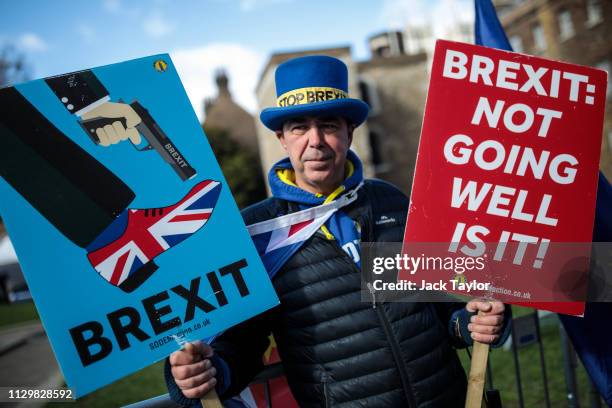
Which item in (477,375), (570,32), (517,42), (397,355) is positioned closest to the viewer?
(477,375)

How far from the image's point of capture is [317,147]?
1.71m

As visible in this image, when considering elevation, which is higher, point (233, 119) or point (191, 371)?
point (233, 119)

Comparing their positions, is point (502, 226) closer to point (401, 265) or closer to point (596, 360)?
point (401, 265)

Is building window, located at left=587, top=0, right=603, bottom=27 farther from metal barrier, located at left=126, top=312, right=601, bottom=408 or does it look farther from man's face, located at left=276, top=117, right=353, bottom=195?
man's face, located at left=276, top=117, right=353, bottom=195

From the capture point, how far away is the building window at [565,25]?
58.6 ft

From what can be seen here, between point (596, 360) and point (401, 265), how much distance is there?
1244 millimetres

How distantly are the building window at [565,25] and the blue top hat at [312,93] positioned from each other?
67.0 ft

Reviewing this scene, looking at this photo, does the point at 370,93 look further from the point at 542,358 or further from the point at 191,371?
the point at 191,371

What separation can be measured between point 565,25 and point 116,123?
2175 cm

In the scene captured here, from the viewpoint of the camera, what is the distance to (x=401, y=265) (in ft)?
5.09

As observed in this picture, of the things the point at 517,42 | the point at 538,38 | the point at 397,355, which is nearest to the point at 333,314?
the point at 397,355

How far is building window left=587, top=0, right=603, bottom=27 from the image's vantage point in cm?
1653

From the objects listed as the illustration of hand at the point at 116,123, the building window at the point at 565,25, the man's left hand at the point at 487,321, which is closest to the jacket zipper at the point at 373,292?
the man's left hand at the point at 487,321

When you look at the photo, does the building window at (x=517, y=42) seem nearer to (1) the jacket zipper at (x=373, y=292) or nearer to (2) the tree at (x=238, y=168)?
(2) the tree at (x=238, y=168)
